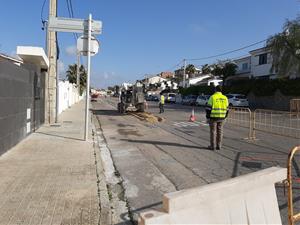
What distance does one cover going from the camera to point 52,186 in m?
6.55

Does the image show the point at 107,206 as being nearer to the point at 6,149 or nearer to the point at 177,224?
the point at 177,224

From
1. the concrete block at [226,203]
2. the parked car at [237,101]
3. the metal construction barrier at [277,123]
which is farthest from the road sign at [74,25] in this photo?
the parked car at [237,101]

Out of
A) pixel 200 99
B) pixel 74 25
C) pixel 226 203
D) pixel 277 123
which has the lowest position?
pixel 226 203

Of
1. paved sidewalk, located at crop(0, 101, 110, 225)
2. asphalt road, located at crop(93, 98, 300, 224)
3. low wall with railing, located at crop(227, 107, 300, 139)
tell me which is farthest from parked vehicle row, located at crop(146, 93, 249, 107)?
paved sidewalk, located at crop(0, 101, 110, 225)

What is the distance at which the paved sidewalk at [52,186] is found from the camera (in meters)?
5.15

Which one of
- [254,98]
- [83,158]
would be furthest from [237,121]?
[254,98]

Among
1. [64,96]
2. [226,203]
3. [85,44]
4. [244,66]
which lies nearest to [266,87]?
[64,96]

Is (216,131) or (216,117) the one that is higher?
(216,117)

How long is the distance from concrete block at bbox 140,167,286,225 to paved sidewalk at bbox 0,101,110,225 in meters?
1.69

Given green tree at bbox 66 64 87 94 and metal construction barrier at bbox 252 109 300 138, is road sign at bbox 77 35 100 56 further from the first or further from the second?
green tree at bbox 66 64 87 94

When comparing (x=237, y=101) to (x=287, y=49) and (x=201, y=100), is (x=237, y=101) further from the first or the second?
(x=201, y=100)

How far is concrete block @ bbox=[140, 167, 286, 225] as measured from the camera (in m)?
3.54

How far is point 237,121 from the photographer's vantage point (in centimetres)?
1856

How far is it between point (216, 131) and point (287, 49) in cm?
2842
